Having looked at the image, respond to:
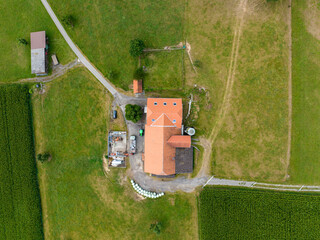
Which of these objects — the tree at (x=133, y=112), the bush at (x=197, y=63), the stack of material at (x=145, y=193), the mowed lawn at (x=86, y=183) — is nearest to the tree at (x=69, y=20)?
the mowed lawn at (x=86, y=183)

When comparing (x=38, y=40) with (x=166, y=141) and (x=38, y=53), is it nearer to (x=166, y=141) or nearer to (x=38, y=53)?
(x=38, y=53)

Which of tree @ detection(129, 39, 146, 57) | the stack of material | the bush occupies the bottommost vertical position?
the stack of material

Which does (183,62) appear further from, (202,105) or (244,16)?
(244,16)

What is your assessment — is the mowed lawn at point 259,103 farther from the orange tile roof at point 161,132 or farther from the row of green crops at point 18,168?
the row of green crops at point 18,168

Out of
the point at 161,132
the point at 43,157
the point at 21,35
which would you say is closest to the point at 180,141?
the point at 161,132

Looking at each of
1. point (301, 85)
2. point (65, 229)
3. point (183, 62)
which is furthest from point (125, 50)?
point (65, 229)

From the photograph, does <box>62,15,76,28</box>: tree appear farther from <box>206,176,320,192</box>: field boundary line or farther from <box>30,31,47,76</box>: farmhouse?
<box>206,176,320,192</box>: field boundary line

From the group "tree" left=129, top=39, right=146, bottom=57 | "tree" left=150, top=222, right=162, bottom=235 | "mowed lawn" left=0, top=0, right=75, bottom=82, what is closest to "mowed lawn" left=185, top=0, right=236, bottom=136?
"tree" left=129, top=39, right=146, bottom=57
